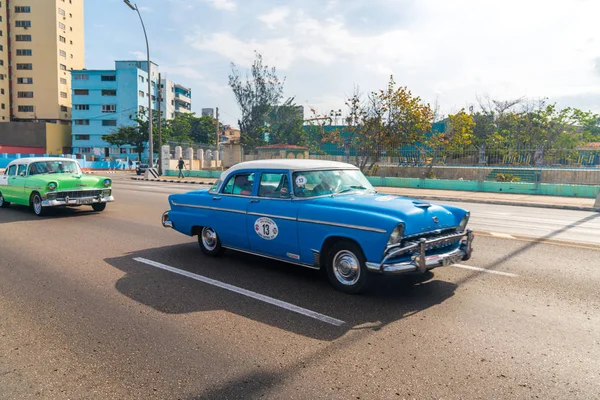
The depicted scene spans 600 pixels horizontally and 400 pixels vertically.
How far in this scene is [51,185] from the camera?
11477mm

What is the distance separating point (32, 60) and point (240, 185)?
298 feet

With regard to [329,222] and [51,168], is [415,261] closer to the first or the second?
[329,222]

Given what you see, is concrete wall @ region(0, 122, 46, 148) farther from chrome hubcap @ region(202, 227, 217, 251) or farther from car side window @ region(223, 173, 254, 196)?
car side window @ region(223, 173, 254, 196)

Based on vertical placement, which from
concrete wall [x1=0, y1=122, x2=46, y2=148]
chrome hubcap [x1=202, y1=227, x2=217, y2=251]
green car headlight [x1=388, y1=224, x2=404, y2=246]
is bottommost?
chrome hubcap [x1=202, y1=227, x2=217, y2=251]

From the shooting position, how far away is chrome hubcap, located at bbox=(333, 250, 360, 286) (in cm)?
514

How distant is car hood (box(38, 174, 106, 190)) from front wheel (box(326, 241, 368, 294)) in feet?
29.9

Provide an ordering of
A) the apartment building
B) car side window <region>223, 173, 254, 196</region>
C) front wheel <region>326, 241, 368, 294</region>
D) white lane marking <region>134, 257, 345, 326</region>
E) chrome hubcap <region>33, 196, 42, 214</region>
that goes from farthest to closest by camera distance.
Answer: the apartment building
chrome hubcap <region>33, 196, 42, 214</region>
car side window <region>223, 173, 254, 196</region>
front wheel <region>326, 241, 368, 294</region>
white lane marking <region>134, 257, 345, 326</region>

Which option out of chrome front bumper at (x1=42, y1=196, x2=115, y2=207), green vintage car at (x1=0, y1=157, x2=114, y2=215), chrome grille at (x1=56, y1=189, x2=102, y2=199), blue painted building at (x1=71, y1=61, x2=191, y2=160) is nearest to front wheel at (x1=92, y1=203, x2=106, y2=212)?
green vintage car at (x1=0, y1=157, x2=114, y2=215)

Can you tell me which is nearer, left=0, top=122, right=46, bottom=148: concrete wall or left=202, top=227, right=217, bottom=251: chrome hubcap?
left=202, top=227, right=217, bottom=251: chrome hubcap

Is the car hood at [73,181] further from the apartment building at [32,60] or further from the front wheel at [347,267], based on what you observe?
the apartment building at [32,60]

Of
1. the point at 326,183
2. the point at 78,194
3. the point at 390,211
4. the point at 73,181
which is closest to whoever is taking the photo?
the point at 390,211

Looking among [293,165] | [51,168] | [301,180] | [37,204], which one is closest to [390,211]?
[301,180]

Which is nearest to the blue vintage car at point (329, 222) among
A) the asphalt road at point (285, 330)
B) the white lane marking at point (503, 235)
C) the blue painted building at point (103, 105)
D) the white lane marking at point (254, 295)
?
the asphalt road at point (285, 330)

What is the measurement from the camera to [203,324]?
173 inches
